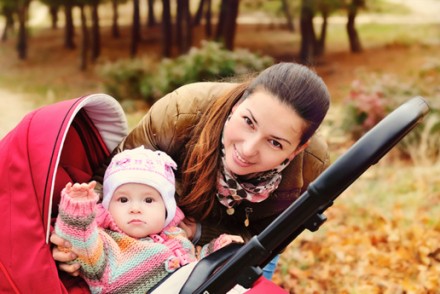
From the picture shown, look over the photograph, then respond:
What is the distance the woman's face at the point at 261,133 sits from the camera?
213cm

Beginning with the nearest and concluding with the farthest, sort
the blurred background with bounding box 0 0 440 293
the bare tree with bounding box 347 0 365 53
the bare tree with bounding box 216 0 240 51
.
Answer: the blurred background with bounding box 0 0 440 293 < the bare tree with bounding box 216 0 240 51 < the bare tree with bounding box 347 0 365 53

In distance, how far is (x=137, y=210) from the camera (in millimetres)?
2238

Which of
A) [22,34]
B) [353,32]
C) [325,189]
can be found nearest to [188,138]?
[325,189]

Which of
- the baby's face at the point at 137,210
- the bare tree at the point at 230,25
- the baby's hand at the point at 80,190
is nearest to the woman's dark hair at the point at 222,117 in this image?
the baby's face at the point at 137,210

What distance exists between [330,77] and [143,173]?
52.4 feet

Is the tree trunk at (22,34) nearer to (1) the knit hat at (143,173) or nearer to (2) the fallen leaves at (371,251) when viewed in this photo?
(2) the fallen leaves at (371,251)

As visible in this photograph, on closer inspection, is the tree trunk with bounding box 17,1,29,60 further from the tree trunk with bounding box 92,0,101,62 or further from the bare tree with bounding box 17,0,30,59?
the tree trunk with bounding box 92,0,101,62

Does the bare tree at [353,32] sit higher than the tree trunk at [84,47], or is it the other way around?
the bare tree at [353,32]

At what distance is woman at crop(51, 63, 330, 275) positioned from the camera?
2150 mm

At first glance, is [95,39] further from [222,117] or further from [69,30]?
[222,117]

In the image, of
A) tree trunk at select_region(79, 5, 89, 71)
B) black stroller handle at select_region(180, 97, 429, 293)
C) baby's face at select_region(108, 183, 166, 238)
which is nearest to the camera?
black stroller handle at select_region(180, 97, 429, 293)

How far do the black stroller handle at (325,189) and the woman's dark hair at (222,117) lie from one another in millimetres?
485

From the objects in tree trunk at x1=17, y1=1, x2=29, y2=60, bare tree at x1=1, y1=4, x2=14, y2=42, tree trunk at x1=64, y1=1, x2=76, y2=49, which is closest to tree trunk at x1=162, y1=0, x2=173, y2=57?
tree trunk at x1=64, y1=1, x2=76, y2=49

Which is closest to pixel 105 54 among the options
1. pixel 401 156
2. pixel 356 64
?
pixel 356 64
